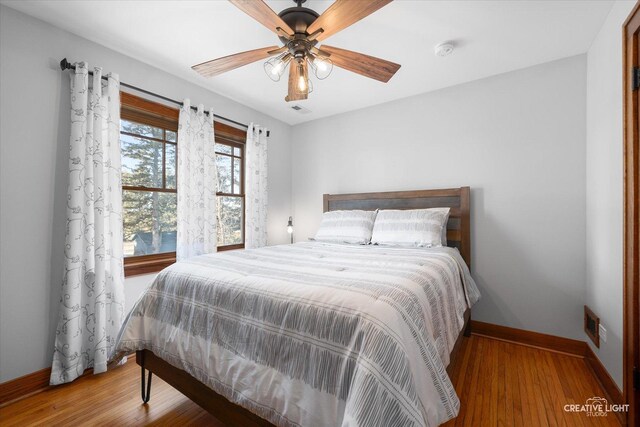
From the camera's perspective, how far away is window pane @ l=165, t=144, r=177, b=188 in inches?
108

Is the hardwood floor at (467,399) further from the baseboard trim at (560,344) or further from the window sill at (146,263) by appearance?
the window sill at (146,263)

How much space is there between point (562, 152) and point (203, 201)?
334 centimetres

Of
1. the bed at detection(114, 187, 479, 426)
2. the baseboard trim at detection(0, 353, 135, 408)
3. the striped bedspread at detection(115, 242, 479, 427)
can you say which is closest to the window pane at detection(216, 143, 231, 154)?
the bed at detection(114, 187, 479, 426)

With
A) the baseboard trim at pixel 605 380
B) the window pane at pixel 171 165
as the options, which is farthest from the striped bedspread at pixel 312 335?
the window pane at pixel 171 165

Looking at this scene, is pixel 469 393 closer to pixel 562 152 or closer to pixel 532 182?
pixel 532 182

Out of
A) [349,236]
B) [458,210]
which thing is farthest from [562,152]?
[349,236]

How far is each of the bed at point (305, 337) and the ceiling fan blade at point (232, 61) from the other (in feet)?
4.17

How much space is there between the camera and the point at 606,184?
185cm

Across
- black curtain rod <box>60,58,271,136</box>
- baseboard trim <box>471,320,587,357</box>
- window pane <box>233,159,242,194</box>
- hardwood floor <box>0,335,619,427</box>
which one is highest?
black curtain rod <box>60,58,271,136</box>

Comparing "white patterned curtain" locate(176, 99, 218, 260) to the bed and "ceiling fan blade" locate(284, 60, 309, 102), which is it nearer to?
the bed

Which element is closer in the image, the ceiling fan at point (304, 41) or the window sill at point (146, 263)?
the ceiling fan at point (304, 41)

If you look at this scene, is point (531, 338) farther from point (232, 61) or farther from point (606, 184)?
point (232, 61)

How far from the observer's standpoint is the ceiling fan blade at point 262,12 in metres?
1.29

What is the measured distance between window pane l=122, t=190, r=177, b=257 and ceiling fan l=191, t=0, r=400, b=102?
4.56 ft
